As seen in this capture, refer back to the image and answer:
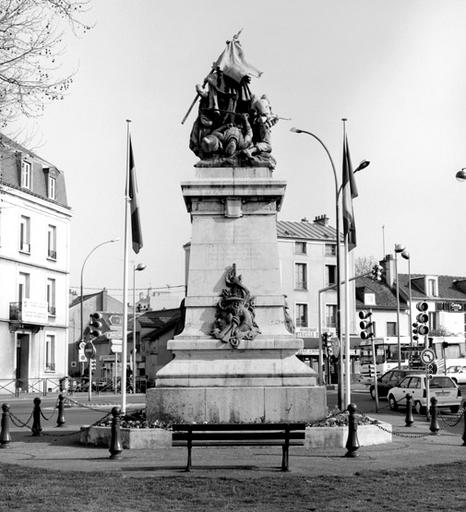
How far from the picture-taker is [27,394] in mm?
48094

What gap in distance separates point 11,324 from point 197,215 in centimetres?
3321

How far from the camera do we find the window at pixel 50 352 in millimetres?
53219

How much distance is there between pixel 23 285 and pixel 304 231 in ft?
104

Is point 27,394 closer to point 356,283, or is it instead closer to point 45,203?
point 45,203

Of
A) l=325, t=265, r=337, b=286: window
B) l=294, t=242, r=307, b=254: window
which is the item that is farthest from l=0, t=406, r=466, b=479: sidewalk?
l=325, t=265, r=337, b=286: window

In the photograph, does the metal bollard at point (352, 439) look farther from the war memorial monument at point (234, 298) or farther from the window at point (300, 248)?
the window at point (300, 248)

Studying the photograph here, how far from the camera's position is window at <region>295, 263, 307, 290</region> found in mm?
75375

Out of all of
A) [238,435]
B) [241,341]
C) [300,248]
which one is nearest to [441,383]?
[241,341]

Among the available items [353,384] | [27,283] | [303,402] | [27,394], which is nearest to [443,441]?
[303,402]

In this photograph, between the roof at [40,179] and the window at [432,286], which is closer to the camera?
the roof at [40,179]

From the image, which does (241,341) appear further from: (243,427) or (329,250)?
(329,250)

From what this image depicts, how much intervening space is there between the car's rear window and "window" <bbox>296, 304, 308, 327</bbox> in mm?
42278

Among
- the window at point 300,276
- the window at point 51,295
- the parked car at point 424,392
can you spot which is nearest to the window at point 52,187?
the window at point 51,295

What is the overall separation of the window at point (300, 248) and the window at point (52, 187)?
26.2 m
